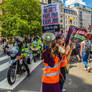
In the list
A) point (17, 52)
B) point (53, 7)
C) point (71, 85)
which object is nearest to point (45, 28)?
point (53, 7)

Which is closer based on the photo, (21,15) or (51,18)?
(51,18)

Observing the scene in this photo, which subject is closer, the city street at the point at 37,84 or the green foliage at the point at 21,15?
the city street at the point at 37,84

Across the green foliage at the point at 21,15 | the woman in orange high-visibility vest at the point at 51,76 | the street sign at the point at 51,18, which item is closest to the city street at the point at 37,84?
the woman in orange high-visibility vest at the point at 51,76

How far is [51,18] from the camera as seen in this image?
5.62 m

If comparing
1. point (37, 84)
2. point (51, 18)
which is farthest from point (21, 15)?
point (37, 84)

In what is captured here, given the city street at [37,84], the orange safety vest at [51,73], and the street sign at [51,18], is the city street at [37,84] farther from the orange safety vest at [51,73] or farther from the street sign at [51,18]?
the street sign at [51,18]

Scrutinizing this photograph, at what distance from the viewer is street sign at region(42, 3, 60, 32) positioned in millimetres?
5594

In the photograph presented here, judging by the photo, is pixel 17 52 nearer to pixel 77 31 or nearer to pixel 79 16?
pixel 77 31

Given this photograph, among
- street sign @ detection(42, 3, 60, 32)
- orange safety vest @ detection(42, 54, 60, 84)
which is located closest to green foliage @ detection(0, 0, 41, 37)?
street sign @ detection(42, 3, 60, 32)

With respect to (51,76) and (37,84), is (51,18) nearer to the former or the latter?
(37,84)

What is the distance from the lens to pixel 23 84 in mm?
4652

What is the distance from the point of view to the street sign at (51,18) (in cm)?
559

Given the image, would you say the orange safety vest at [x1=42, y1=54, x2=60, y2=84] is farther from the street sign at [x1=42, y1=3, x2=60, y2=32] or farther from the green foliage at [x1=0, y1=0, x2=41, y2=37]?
the green foliage at [x1=0, y1=0, x2=41, y2=37]

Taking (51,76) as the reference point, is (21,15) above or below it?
above
